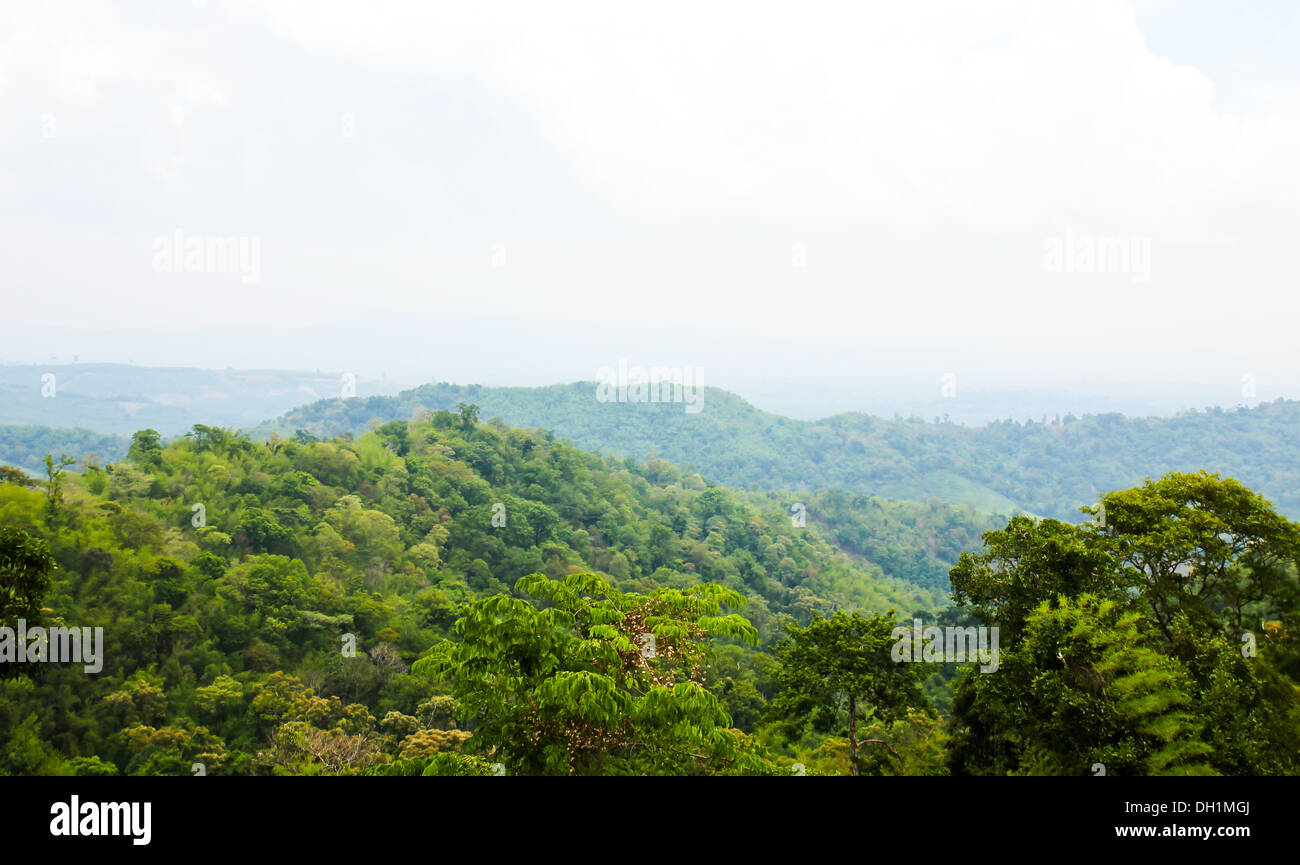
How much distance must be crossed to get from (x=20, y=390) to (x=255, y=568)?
17291cm

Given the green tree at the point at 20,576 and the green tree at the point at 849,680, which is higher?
the green tree at the point at 20,576

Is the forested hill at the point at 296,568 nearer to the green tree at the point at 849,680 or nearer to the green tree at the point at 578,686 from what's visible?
the green tree at the point at 849,680

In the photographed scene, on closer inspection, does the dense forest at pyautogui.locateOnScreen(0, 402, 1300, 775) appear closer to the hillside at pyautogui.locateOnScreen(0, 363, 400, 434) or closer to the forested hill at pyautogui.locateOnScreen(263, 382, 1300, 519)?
the forested hill at pyautogui.locateOnScreen(263, 382, 1300, 519)

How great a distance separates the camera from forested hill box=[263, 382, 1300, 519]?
433 ft

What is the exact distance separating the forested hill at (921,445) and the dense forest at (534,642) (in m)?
91.9

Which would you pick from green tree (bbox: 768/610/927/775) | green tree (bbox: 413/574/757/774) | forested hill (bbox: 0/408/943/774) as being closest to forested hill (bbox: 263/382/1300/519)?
forested hill (bbox: 0/408/943/774)

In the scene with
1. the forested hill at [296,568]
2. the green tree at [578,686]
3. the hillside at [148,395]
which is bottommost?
the forested hill at [296,568]

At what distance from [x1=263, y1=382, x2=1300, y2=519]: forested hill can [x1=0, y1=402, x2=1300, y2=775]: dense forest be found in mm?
91928

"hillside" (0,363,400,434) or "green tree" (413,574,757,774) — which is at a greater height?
"hillside" (0,363,400,434)

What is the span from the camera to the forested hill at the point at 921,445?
132000mm

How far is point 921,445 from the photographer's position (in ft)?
474

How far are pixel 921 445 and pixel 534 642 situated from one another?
14881 centimetres

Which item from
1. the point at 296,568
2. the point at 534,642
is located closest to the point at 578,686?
the point at 534,642

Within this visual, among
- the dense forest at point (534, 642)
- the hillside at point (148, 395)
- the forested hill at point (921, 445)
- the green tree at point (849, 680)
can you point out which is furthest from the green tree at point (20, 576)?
the hillside at point (148, 395)
